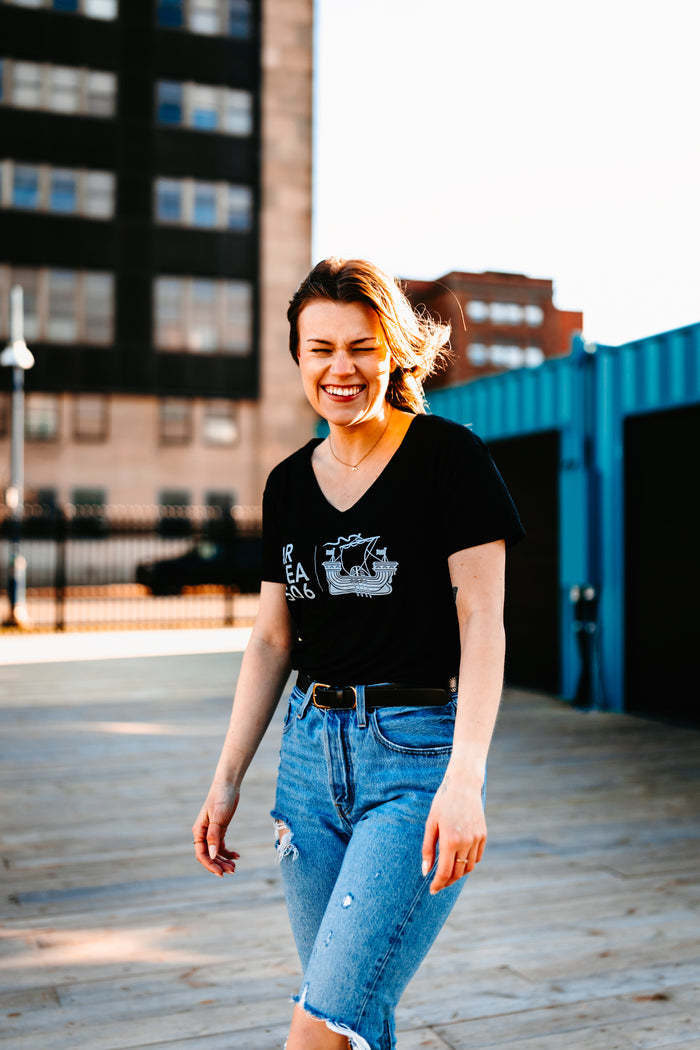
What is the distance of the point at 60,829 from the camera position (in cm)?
575

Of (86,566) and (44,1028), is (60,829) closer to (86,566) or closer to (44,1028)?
(44,1028)

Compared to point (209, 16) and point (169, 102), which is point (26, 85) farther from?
point (209, 16)

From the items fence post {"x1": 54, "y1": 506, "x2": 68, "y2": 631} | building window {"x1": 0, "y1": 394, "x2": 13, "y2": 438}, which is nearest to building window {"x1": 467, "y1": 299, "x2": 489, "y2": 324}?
building window {"x1": 0, "y1": 394, "x2": 13, "y2": 438}

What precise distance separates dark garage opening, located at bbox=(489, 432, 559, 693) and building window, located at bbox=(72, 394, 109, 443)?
2287 centimetres

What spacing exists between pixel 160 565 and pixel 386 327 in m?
24.4

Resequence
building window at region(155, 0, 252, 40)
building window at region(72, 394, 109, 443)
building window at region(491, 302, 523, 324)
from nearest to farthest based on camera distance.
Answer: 1. building window at region(72, 394, 109, 443)
2. building window at region(155, 0, 252, 40)
3. building window at region(491, 302, 523, 324)

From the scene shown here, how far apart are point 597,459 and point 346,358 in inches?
328

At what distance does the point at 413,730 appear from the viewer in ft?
6.40

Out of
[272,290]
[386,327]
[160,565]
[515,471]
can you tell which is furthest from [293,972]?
[272,290]

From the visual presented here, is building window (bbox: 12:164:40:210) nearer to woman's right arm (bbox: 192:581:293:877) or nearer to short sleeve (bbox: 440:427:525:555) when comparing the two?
woman's right arm (bbox: 192:581:293:877)

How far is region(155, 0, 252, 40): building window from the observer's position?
33.2 meters

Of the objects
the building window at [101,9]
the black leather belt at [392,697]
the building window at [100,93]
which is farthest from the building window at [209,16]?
the black leather belt at [392,697]

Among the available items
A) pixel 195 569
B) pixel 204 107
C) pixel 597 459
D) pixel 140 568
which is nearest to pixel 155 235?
pixel 204 107

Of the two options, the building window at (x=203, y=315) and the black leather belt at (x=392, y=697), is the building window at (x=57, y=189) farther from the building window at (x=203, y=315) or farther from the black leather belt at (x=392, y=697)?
the black leather belt at (x=392, y=697)
